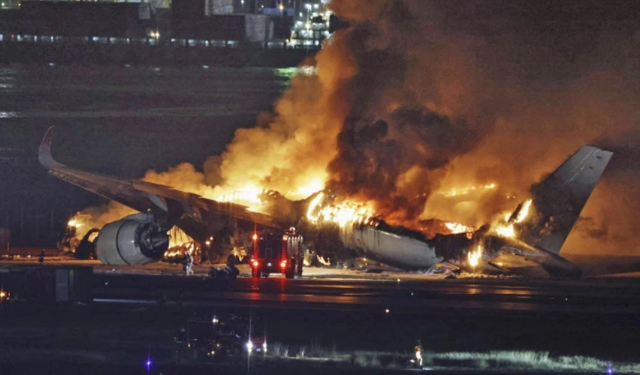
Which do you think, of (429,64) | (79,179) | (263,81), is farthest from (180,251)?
(263,81)

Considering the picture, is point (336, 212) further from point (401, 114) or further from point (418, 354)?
point (418, 354)

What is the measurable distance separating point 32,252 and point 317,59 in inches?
659

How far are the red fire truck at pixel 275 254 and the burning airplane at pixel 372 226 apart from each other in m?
2.39

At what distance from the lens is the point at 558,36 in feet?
169

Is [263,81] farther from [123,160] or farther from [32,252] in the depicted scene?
[32,252]

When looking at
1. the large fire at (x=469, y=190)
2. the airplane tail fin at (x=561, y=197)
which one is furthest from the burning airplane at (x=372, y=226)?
the large fire at (x=469, y=190)

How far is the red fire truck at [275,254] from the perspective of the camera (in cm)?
3922

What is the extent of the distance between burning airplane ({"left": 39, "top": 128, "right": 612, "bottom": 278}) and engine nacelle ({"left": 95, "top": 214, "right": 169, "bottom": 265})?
41mm

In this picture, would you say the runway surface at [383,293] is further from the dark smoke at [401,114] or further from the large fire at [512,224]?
the dark smoke at [401,114]

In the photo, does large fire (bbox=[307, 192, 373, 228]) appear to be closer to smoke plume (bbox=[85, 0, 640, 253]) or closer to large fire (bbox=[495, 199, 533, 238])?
smoke plume (bbox=[85, 0, 640, 253])

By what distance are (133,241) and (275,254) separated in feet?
20.5

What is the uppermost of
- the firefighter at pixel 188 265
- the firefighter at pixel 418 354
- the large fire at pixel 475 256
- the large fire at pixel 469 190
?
the large fire at pixel 469 190

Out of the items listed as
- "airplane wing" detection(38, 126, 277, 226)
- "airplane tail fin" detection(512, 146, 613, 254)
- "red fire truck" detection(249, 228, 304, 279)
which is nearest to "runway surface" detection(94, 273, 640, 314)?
"red fire truck" detection(249, 228, 304, 279)

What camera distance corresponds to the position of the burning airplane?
37938mm
